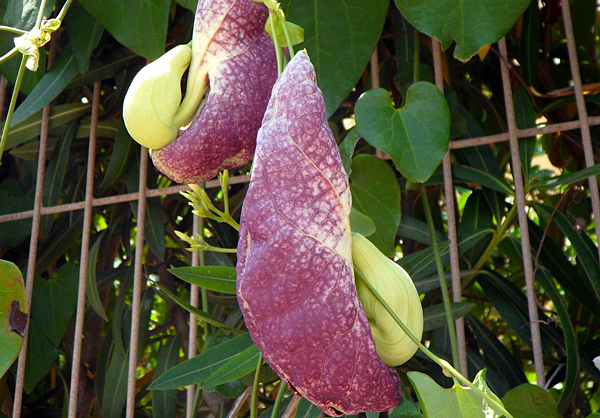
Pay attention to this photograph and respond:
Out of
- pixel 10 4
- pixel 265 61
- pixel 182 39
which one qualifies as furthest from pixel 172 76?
pixel 182 39

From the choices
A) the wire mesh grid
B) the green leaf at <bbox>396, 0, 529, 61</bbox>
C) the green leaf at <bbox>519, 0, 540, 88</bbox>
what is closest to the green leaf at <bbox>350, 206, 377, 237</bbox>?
the green leaf at <bbox>396, 0, 529, 61</bbox>

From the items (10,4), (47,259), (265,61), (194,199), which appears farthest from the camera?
(47,259)

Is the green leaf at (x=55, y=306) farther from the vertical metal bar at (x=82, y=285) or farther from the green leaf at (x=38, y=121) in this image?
the green leaf at (x=38, y=121)

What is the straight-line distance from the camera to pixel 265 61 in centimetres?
49

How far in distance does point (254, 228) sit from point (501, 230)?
0.64 m

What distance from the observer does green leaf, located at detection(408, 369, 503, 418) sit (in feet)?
1.48

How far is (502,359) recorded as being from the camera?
92 centimetres

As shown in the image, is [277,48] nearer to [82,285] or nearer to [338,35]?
[338,35]

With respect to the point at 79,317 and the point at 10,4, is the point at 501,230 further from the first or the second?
the point at 10,4

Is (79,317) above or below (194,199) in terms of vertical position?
below

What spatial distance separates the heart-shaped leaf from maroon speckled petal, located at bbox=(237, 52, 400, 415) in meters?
0.26

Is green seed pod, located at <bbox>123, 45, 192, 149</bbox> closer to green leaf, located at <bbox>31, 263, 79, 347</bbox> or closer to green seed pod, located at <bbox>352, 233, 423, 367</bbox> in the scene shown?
green seed pod, located at <bbox>352, 233, 423, 367</bbox>

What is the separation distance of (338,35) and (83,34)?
45 centimetres

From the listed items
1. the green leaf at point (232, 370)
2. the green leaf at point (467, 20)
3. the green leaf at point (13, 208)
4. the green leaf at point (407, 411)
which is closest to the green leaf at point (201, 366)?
the green leaf at point (232, 370)
